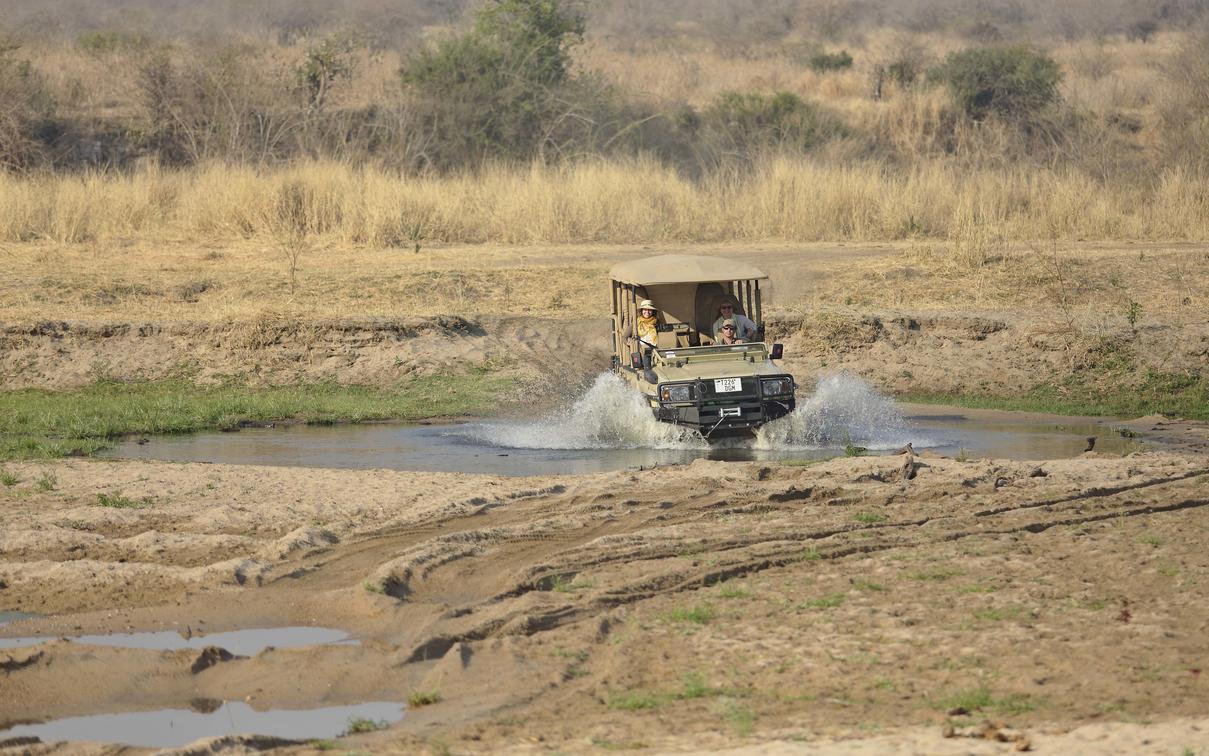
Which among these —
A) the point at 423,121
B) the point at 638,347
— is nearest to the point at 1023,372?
the point at 638,347

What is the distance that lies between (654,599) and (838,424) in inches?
292

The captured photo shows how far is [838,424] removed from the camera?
16.2 meters

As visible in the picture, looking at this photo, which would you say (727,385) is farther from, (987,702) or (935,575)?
(987,702)

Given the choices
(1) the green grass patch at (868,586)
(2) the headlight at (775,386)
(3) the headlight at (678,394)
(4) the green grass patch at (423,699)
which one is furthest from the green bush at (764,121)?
(4) the green grass patch at (423,699)

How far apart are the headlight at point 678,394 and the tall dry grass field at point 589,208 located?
43.6ft

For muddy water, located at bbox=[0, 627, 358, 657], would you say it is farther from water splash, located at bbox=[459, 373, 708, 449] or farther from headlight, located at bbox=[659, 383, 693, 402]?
water splash, located at bbox=[459, 373, 708, 449]

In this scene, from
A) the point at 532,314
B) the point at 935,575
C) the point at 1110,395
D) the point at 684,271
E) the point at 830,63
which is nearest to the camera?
the point at 935,575

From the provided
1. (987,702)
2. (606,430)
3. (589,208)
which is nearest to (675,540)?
(987,702)

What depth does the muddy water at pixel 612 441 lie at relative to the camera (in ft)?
49.1

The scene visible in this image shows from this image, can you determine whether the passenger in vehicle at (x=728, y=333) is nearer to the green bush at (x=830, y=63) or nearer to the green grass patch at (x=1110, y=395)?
the green grass patch at (x=1110, y=395)

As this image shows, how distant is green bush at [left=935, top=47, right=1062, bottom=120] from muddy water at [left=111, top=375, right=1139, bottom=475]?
27432 mm

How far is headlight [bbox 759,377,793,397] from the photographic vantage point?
1538 cm

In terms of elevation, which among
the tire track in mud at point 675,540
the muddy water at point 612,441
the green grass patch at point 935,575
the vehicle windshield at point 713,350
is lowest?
the green grass patch at point 935,575

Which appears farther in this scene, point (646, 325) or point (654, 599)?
point (646, 325)
